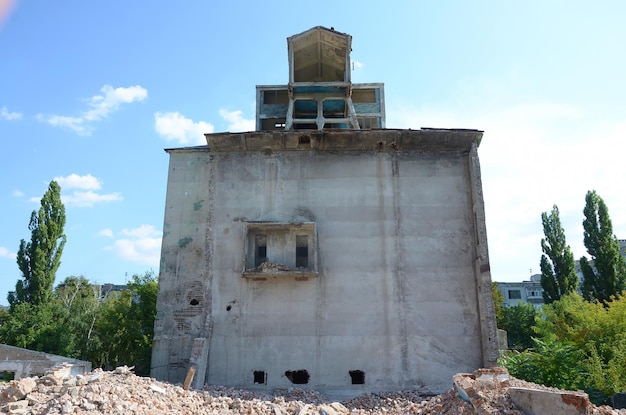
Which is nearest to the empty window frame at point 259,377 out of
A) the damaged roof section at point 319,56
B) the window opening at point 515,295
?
the damaged roof section at point 319,56

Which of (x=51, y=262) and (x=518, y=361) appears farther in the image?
(x=51, y=262)

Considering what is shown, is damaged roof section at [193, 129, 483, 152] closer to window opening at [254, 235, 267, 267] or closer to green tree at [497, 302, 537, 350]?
window opening at [254, 235, 267, 267]

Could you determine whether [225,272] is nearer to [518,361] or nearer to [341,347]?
[341,347]

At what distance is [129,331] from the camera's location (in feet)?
99.7

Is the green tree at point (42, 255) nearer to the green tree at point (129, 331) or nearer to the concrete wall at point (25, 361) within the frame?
the green tree at point (129, 331)

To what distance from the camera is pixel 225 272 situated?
55.4ft

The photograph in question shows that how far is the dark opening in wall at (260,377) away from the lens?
15727 mm

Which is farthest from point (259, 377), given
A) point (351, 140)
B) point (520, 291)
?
point (520, 291)

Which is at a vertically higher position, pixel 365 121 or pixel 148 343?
pixel 365 121

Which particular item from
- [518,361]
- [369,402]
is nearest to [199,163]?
[369,402]

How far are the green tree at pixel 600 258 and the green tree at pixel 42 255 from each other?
115ft

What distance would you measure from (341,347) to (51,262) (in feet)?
76.5

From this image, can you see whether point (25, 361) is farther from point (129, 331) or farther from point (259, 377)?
point (259, 377)

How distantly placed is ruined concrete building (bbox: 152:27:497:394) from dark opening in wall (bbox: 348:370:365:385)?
45 millimetres
